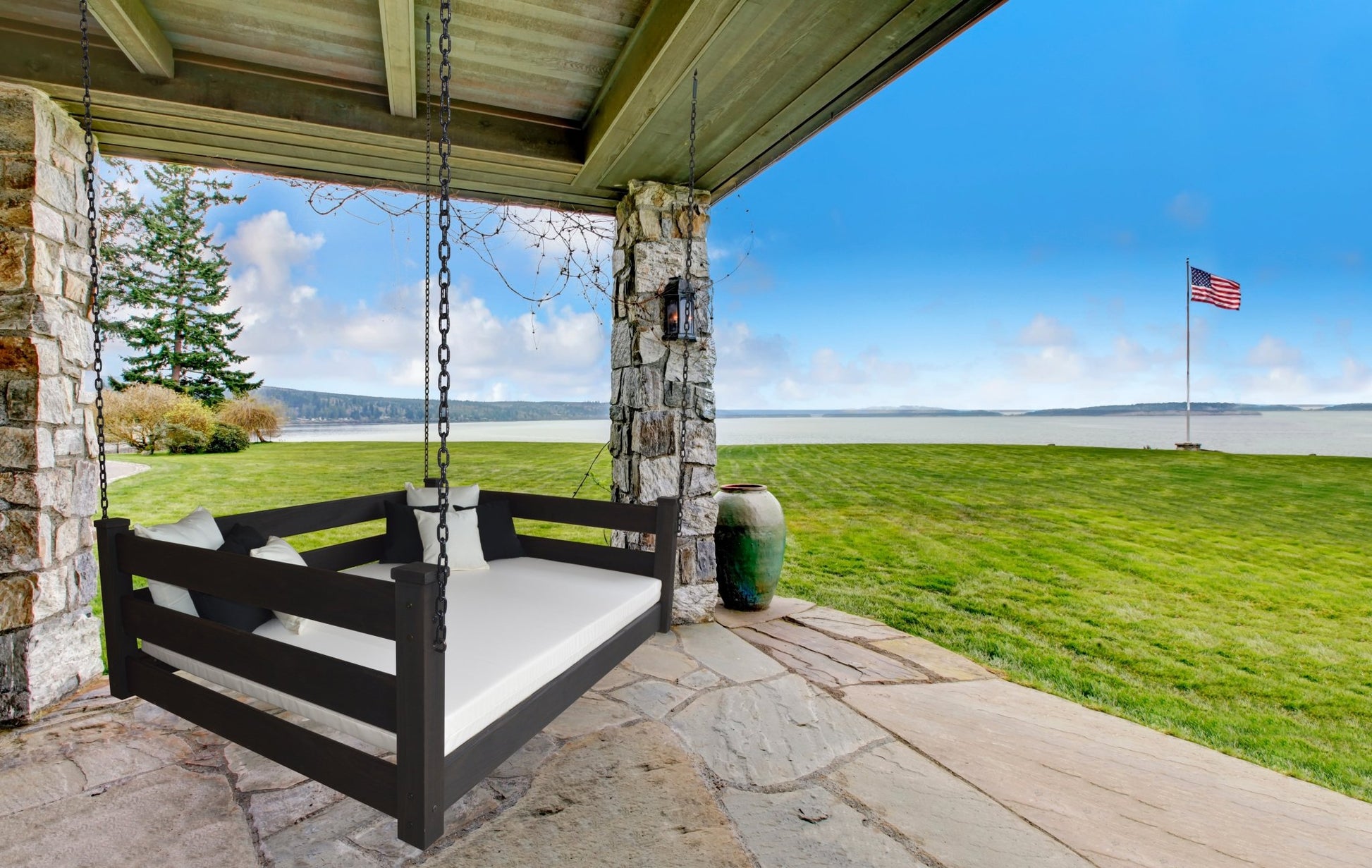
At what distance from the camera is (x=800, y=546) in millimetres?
5973

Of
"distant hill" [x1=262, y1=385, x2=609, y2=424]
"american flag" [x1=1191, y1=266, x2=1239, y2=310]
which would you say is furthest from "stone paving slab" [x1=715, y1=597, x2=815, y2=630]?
"american flag" [x1=1191, y1=266, x2=1239, y2=310]

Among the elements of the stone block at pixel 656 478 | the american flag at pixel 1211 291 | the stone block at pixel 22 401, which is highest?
the american flag at pixel 1211 291

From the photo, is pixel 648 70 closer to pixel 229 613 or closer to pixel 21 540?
pixel 229 613

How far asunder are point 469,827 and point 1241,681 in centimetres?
385

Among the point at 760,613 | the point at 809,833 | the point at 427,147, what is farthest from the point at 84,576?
the point at 760,613

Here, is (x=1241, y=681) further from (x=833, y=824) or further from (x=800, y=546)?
(x=800, y=546)

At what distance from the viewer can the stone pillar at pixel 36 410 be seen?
7.21ft

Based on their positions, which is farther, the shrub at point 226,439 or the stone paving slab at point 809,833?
the shrub at point 226,439

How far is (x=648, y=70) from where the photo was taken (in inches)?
80.9

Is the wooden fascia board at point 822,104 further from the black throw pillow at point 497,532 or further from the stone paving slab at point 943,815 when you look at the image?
the stone paving slab at point 943,815

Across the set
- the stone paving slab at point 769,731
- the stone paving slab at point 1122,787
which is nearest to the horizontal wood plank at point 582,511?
the stone paving slab at point 769,731

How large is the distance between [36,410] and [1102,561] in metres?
7.61

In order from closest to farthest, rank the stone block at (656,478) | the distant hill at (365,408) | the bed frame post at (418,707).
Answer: the bed frame post at (418,707) < the stone block at (656,478) < the distant hill at (365,408)

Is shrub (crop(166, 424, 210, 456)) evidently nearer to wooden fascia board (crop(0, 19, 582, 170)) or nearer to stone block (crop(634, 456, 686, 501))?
Result: wooden fascia board (crop(0, 19, 582, 170))
